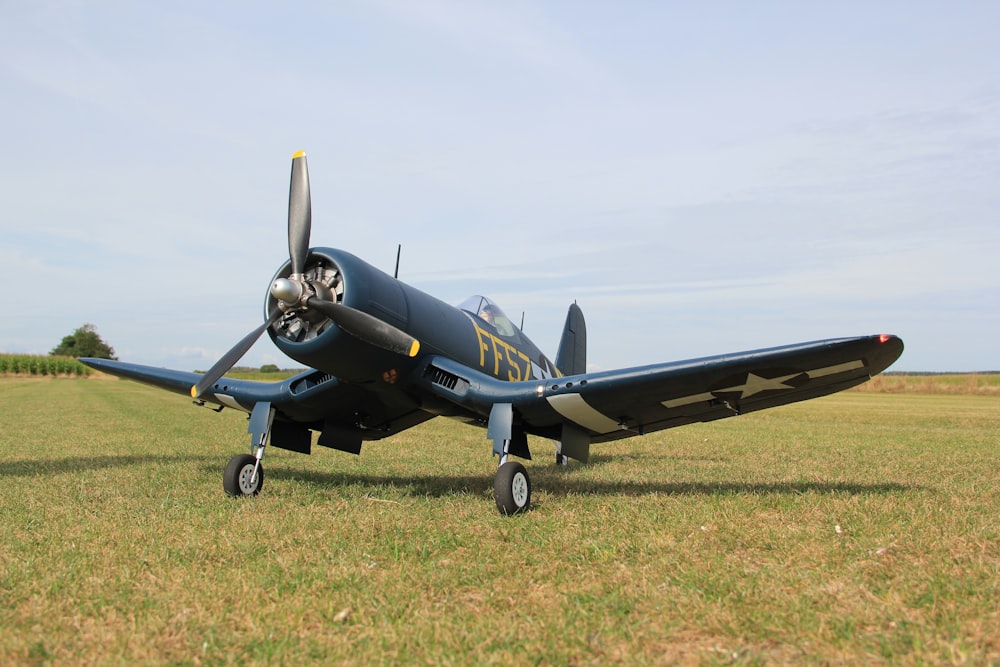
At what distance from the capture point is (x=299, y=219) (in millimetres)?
6441

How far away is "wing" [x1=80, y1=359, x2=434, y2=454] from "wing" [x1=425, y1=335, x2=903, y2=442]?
80 centimetres

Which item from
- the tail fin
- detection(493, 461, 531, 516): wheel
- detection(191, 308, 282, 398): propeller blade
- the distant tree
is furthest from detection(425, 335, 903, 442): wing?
the distant tree

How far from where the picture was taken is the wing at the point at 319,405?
7.43 m

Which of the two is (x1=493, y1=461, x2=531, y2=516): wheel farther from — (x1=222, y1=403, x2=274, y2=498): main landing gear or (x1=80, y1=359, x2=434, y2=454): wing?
(x1=222, y1=403, x2=274, y2=498): main landing gear

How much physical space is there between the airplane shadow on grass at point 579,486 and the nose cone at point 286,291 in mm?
2317

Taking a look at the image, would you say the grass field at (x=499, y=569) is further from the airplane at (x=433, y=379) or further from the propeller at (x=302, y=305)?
the propeller at (x=302, y=305)

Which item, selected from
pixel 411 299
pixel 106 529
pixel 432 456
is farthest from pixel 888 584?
pixel 432 456

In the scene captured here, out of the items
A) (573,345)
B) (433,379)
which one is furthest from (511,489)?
(573,345)

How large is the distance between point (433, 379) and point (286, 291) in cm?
173

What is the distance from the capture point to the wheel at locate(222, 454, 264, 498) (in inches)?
275

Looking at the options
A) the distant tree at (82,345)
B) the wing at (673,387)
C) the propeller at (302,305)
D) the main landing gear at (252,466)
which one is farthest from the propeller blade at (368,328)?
the distant tree at (82,345)

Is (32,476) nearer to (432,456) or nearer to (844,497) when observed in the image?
(432,456)

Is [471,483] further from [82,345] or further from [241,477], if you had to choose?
[82,345]

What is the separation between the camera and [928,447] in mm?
12375
